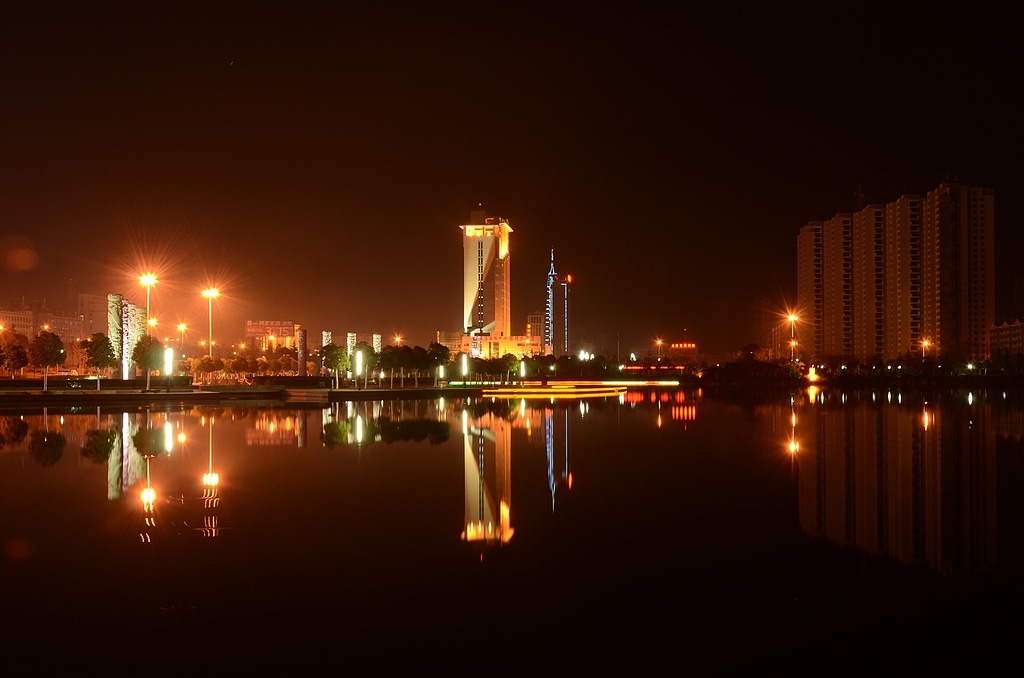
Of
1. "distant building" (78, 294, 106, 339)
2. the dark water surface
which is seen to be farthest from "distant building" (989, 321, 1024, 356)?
"distant building" (78, 294, 106, 339)

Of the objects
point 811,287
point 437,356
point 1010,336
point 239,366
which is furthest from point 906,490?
point 1010,336

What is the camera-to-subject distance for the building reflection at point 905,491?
538cm

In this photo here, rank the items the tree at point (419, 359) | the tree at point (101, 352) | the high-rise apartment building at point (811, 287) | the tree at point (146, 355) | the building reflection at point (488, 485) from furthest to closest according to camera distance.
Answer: the high-rise apartment building at point (811, 287), the tree at point (419, 359), the tree at point (146, 355), the tree at point (101, 352), the building reflection at point (488, 485)

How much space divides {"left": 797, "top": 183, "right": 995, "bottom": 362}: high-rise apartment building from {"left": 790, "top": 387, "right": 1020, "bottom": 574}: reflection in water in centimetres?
4206

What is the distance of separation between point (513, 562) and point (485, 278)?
103319 mm

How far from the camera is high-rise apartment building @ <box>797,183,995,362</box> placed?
169 feet

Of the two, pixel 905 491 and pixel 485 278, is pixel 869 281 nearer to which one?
pixel 905 491

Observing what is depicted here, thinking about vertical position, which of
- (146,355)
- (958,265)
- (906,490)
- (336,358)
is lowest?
(906,490)

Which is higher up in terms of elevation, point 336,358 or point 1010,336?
point 1010,336

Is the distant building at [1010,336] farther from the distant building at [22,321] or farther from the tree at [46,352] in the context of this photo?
the distant building at [22,321]

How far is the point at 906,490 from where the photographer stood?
7.57 m

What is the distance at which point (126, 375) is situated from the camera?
29.1 meters

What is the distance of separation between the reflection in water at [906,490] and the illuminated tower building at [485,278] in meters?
92.1

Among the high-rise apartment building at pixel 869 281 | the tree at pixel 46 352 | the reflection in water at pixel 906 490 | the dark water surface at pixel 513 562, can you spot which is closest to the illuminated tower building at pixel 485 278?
the high-rise apartment building at pixel 869 281
